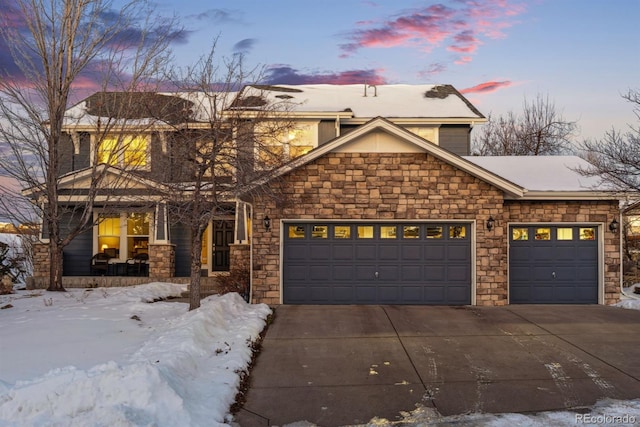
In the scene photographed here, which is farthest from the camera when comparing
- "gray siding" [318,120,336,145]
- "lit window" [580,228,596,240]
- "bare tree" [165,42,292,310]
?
"gray siding" [318,120,336,145]

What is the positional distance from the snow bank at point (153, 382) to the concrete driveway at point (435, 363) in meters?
0.46

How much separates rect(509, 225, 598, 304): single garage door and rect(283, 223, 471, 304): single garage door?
1634 millimetres

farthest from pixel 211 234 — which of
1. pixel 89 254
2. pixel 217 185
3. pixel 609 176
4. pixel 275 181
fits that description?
pixel 609 176

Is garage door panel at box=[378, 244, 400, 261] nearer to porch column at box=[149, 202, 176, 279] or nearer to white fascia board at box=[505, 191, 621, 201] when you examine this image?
white fascia board at box=[505, 191, 621, 201]

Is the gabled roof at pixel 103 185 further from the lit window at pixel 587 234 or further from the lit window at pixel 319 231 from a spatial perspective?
the lit window at pixel 587 234

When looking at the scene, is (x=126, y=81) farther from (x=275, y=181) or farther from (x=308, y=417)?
(x=308, y=417)

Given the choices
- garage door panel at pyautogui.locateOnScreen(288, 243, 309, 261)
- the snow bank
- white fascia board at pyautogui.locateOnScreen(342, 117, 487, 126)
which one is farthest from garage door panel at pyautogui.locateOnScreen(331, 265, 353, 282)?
white fascia board at pyautogui.locateOnScreen(342, 117, 487, 126)

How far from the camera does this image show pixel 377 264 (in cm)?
1302

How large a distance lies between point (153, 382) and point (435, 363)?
4.41 meters

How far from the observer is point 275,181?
12.7 m

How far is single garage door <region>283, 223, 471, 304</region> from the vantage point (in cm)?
1299

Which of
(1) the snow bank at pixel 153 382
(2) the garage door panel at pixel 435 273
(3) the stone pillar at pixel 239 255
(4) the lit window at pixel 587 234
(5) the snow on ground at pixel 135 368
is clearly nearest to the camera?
(1) the snow bank at pixel 153 382

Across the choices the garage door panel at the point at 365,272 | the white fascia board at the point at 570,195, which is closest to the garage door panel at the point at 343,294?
the garage door panel at the point at 365,272

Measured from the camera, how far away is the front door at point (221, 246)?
18.0 metres
